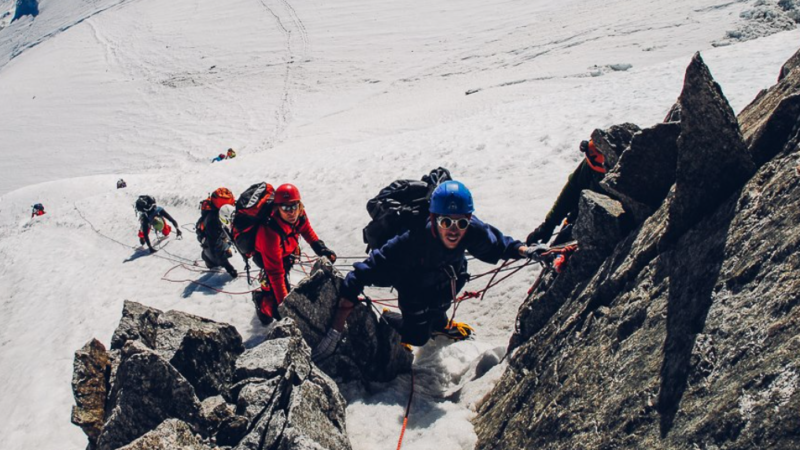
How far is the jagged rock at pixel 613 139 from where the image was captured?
6.57 m

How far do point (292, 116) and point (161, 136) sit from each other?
1143 cm

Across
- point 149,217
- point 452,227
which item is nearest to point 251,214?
point 452,227

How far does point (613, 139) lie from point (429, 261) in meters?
2.77

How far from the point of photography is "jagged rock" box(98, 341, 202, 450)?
4.88 m

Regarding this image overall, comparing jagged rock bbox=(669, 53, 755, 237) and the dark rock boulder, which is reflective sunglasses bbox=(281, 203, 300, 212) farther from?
jagged rock bbox=(669, 53, 755, 237)

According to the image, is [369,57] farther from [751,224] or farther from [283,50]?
[751,224]

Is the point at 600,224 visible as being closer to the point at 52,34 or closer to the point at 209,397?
the point at 209,397

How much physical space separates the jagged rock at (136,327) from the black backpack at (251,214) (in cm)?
170

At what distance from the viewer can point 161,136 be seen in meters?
41.7

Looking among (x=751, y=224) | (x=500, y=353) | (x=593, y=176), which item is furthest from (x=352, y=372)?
(x=751, y=224)

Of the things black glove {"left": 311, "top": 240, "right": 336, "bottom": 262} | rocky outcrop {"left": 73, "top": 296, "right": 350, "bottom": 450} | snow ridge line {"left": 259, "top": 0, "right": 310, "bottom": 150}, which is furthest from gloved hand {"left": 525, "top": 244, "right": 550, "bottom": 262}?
snow ridge line {"left": 259, "top": 0, "right": 310, "bottom": 150}

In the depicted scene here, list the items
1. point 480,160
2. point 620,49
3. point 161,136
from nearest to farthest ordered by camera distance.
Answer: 1. point 480,160
2. point 620,49
3. point 161,136

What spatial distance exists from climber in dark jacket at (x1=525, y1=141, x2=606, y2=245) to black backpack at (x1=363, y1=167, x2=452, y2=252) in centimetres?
169

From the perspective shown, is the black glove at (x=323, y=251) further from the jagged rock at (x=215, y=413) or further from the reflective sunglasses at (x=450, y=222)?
the jagged rock at (x=215, y=413)
